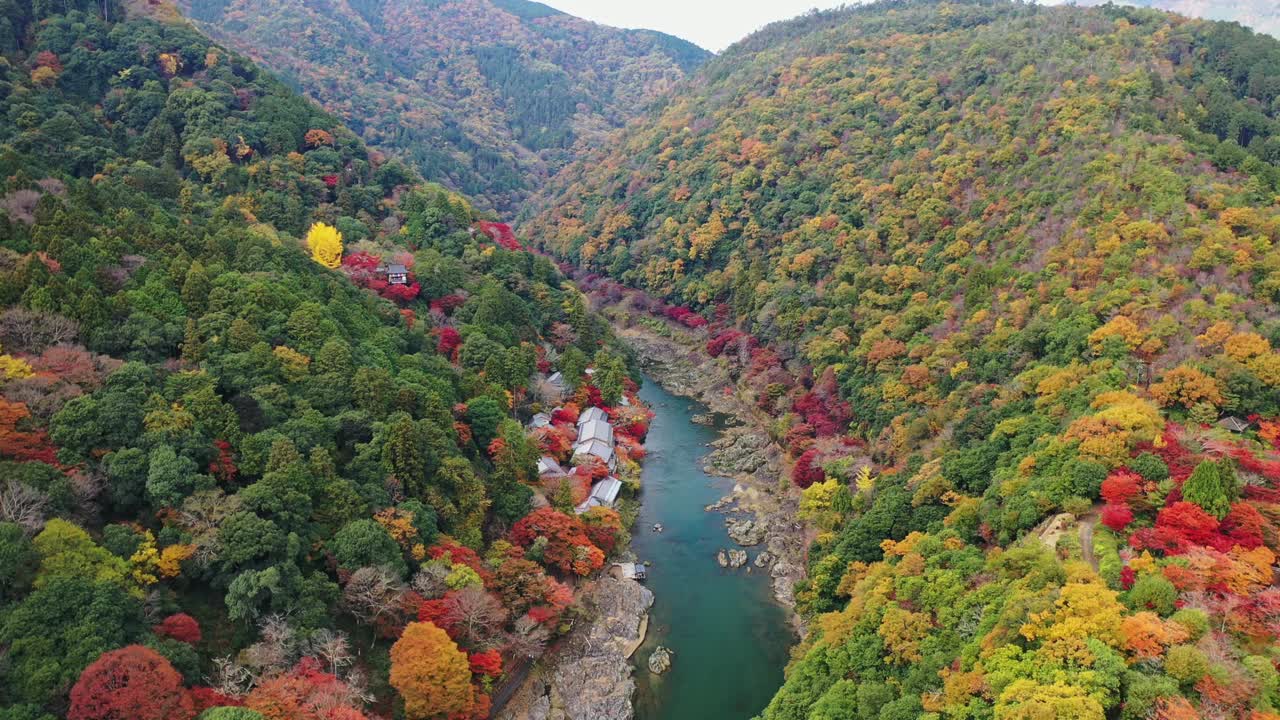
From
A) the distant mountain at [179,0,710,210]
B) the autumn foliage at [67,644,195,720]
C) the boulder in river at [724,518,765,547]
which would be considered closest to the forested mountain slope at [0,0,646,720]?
the autumn foliage at [67,644,195,720]

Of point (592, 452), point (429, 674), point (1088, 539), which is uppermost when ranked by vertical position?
point (1088, 539)

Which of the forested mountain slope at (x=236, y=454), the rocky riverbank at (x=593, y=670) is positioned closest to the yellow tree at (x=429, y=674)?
the forested mountain slope at (x=236, y=454)

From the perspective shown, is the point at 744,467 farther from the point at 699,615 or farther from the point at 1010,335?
the point at 1010,335

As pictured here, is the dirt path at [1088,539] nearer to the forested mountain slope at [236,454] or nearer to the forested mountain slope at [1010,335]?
the forested mountain slope at [1010,335]

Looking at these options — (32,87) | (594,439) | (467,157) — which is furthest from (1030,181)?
(467,157)

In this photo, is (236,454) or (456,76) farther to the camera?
(456,76)

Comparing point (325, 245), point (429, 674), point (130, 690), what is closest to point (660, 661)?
point (429, 674)

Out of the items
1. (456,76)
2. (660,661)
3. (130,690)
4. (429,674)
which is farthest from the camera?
(456,76)

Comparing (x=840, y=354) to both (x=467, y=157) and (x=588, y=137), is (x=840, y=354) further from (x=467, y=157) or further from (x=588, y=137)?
(x=588, y=137)

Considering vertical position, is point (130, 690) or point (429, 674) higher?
point (130, 690)
